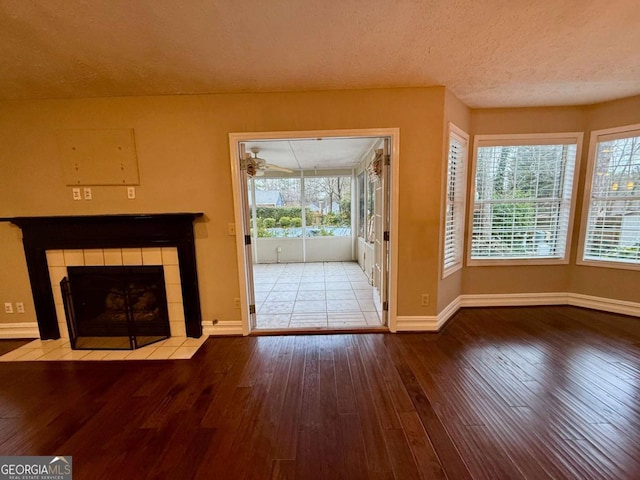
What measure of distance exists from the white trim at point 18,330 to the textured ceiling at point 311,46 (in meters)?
2.24

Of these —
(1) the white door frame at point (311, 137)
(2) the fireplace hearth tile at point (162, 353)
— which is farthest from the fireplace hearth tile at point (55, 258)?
(1) the white door frame at point (311, 137)

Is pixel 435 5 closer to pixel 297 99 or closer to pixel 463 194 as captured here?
pixel 297 99

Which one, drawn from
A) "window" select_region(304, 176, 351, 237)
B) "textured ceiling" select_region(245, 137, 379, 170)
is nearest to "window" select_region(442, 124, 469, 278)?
"textured ceiling" select_region(245, 137, 379, 170)

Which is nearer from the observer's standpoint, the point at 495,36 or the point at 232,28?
the point at 232,28

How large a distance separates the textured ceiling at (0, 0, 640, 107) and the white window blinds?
71 cm

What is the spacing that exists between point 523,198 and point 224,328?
3782 millimetres

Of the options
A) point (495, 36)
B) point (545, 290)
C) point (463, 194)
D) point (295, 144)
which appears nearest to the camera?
point (495, 36)

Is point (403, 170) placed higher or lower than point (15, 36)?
lower

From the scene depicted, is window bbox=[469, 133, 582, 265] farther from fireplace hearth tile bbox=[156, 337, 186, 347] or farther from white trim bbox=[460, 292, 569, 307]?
fireplace hearth tile bbox=[156, 337, 186, 347]

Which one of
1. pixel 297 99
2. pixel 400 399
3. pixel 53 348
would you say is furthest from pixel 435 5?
pixel 53 348

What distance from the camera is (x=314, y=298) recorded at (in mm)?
3715

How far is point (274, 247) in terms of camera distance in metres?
6.39

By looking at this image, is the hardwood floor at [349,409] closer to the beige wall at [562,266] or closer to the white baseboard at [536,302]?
the white baseboard at [536,302]

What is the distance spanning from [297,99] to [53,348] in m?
3.34
